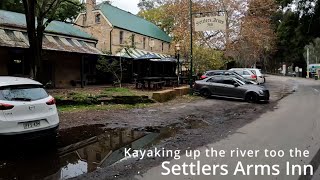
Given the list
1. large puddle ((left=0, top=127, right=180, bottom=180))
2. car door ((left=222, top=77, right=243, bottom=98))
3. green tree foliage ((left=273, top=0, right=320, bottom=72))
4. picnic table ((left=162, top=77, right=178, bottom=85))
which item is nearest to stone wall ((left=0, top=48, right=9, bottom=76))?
picnic table ((left=162, top=77, right=178, bottom=85))

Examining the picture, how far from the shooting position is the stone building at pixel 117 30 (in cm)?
3859

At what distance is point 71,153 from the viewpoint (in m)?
7.57

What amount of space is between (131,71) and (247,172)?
26.8 meters

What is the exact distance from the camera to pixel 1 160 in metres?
6.85

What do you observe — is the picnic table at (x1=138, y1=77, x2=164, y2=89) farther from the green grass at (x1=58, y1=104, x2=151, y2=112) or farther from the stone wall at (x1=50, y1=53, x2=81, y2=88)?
the green grass at (x1=58, y1=104, x2=151, y2=112)

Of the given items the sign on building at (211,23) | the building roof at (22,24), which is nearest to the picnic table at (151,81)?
the sign on building at (211,23)

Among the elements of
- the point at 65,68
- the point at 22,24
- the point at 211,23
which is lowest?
the point at 65,68

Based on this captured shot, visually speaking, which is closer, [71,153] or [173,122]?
[71,153]

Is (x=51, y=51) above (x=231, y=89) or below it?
above

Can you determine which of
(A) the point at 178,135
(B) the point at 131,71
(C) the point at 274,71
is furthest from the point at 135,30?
(C) the point at 274,71

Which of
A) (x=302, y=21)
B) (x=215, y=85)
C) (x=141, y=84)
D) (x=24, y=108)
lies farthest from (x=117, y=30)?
(x=24, y=108)

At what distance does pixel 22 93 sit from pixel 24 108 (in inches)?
16.7

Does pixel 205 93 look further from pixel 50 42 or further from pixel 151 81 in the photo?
pixel 50 42

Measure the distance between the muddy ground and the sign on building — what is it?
513 centimetres
